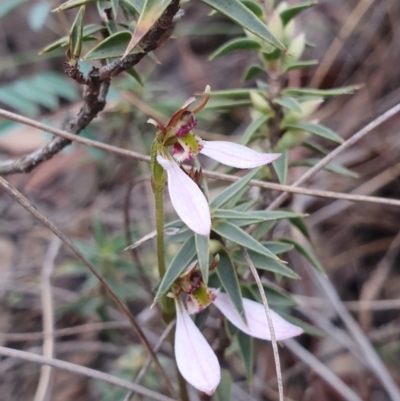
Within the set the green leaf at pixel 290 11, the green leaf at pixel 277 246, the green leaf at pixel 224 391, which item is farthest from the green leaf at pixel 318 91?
the green leaf at pixel 224 391

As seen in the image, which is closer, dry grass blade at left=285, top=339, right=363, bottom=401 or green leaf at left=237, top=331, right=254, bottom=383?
green leaf at left=237, top=331, right=254, bottom=383

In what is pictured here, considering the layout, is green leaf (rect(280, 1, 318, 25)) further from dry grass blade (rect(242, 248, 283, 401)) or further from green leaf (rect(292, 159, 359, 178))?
dry grass blade (rect(242, 248, 283, 401))

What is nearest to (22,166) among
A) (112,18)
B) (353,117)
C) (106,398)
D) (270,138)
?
(112,18)

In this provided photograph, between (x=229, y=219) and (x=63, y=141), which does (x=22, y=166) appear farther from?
(x=229, y=219)

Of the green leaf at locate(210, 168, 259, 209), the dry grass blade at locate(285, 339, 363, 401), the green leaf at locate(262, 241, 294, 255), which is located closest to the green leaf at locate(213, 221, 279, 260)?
the green leaf at locate(210, 168, 259, 209)

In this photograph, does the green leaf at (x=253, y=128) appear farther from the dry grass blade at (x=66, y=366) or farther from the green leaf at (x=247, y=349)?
the dry grass blade at (x=66, y=366)

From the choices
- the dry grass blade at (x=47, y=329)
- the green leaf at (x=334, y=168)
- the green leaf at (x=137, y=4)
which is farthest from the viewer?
the dry grass blade at (x=47, y=329)
